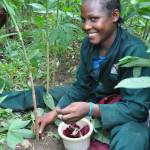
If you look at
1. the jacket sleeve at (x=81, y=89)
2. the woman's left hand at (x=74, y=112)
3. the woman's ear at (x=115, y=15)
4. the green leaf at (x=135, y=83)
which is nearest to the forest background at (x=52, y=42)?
the woman's ear at (x=115, y=15)

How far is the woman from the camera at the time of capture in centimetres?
128

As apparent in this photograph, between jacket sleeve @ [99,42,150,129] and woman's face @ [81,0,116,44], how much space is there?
24cm

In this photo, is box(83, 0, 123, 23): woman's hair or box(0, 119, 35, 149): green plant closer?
box(0, 119, 35, 149): green plant

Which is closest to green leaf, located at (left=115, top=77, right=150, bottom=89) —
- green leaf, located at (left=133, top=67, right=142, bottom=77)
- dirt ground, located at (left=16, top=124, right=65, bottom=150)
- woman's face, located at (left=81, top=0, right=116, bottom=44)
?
green leaf, located at (left=133, top=67, right=142, bottom=77)

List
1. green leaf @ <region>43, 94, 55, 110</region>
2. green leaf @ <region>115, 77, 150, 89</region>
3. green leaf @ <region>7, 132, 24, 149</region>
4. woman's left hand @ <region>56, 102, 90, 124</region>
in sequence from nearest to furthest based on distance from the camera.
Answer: green leaf @ <region>115, 77, 150, 89</region>, green leaf @ <region>7, 132, 24, 149</region>, woman's left hand @ <region>56, 102, 90, 124</region>, green leaf @ <region>43, 94, 55, 110</region>

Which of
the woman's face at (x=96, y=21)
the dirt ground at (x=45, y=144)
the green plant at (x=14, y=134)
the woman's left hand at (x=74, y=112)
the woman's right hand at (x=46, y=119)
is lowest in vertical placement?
the dirt ground at (x=45, y=144)

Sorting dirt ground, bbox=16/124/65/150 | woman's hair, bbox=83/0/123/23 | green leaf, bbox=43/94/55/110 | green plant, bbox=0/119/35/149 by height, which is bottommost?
→ dirt ground, bbox=16/124/65/150

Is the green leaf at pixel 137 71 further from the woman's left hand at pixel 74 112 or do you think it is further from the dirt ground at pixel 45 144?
the dirt ground at pixel 45 144

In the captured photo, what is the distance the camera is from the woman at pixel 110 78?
128 cm

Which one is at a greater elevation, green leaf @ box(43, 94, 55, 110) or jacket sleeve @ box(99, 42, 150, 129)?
jacket sleeve @ box(99, 42, 150, 129)

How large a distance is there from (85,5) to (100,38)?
0.22m

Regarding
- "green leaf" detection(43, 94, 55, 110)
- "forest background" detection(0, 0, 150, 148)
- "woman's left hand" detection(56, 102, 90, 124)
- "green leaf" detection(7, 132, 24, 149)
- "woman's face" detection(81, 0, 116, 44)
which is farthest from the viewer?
"green leaf" detection(43, 94, 55, 110)

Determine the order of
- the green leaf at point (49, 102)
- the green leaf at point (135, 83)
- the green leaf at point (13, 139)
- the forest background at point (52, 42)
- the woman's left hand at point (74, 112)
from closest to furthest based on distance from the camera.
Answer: the green leaf at point (135, 83) < the green leaf at point (13, 139) < the woman's left hand at point (74, 112) < the forest background at point (52, 42) < the green leaf at point (49, 102)

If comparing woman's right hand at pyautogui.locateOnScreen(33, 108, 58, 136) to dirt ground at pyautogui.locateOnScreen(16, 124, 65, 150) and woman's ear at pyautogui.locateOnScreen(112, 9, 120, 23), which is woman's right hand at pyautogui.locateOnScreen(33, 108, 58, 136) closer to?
dirt ground at pyautogui.locateOnScreen(16, 124, 65, 150)
